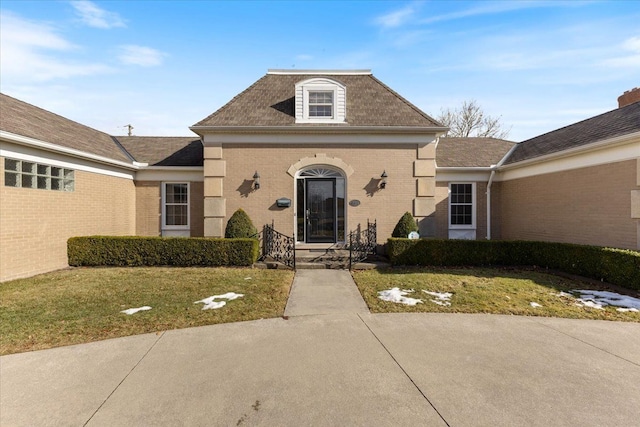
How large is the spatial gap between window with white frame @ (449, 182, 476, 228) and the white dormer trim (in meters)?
6.24

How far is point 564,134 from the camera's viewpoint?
11891 mm

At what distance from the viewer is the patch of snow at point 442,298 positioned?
6.33 metres

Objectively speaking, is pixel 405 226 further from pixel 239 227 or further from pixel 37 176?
pixel 37 176

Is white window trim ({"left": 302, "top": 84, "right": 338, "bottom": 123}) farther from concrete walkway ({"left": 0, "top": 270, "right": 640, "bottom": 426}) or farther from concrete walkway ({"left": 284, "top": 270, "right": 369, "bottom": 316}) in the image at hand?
concrete walkway ({"left": 0, "top": 270, "right": 640, "bottom": 426})

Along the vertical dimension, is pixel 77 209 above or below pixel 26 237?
above

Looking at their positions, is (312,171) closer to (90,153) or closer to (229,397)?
(90,153)

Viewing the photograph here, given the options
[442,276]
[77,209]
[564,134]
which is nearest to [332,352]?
[442,276]

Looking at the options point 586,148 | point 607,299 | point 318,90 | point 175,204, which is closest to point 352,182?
point 318,90

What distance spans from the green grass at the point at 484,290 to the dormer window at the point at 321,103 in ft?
21.1

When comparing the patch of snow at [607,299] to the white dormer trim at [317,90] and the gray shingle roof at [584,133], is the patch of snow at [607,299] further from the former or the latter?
the white dormer trim at [317,90]

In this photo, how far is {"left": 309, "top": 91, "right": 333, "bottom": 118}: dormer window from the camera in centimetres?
1184

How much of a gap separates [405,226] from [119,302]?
8.45 metres

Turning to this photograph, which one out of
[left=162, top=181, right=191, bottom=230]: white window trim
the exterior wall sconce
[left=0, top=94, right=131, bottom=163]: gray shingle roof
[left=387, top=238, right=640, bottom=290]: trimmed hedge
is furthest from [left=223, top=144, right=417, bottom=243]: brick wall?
[left=0, top=94, right=131, bottom=163]: gray shingle roof

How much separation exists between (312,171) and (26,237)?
885 centimetres
